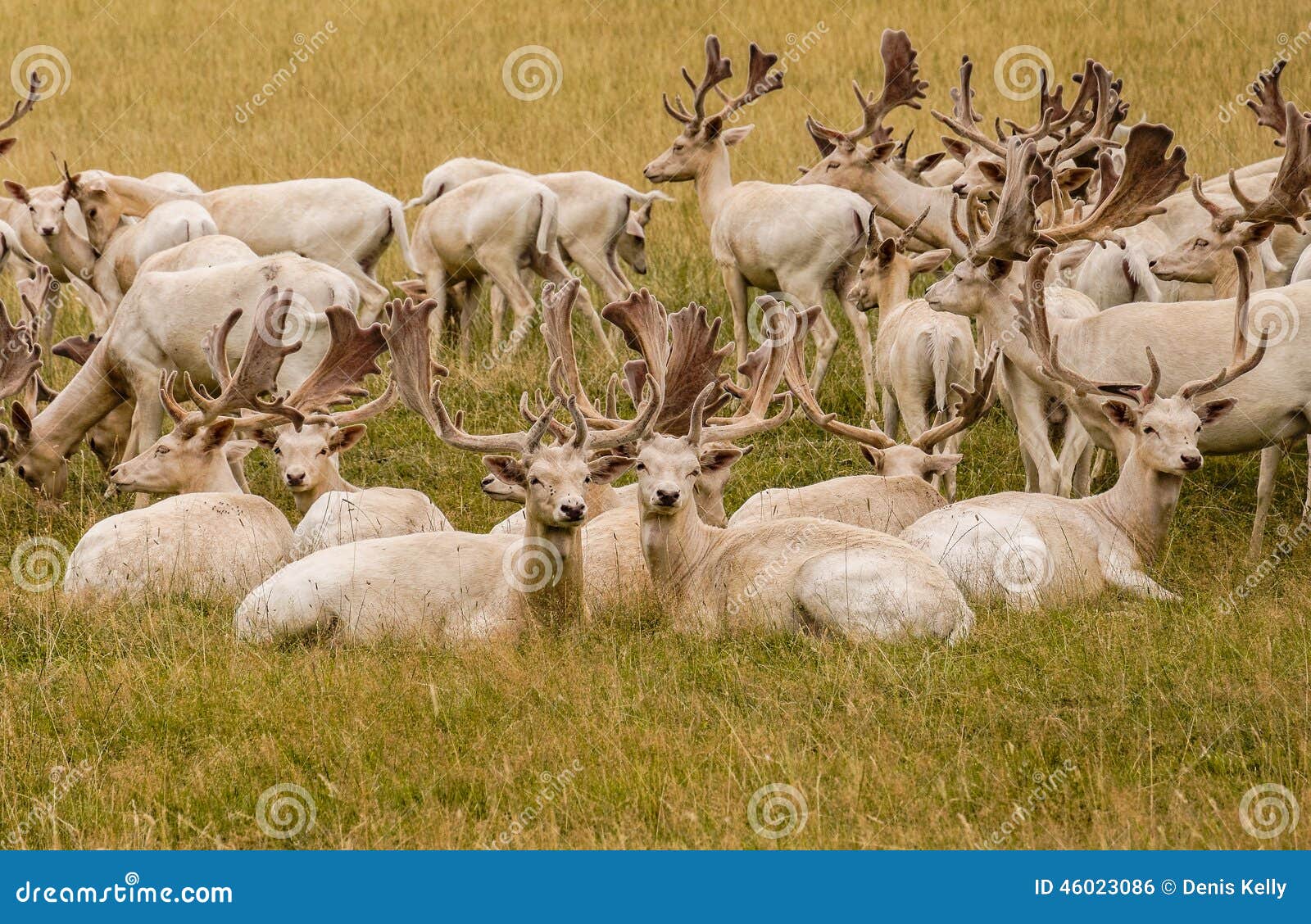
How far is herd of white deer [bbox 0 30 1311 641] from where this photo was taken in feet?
24.6

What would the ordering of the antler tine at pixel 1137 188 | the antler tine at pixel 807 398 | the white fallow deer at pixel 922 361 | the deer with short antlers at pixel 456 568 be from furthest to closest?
the white fallow deer at pixel 922 361 → the antler tine at pixel 1137 188 → the antler tine at pixel 807 398 → the deer with short antlers at pixel 456 568

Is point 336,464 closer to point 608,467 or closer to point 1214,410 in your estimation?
point 608,467

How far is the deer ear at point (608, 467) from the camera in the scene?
743 cm

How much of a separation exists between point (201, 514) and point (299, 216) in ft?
19.1

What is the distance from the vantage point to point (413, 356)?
776cm

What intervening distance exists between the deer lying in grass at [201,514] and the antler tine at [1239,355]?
4.67m

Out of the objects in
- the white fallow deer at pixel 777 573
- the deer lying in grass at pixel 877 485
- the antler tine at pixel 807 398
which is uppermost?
the antler tine at pixel 807 398

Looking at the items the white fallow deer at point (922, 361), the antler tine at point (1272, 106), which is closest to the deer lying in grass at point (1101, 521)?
the white fallow deer at point (922, 361)

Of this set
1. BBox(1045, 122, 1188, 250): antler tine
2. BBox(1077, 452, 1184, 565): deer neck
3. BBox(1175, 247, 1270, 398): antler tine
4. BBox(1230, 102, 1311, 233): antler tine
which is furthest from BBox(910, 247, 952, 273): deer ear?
BBox(1077, 452, 1184, 565): deer neck

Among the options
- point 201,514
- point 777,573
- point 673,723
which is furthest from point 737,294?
point 673,723

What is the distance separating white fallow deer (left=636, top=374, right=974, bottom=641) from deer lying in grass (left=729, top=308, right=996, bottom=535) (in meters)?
0.88

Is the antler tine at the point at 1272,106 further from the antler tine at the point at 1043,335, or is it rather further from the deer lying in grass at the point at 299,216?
the deer lying in grass at the point at 299,216

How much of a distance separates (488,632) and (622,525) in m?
1.18

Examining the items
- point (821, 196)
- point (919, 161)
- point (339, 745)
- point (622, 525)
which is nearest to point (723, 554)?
point (622, 525)
